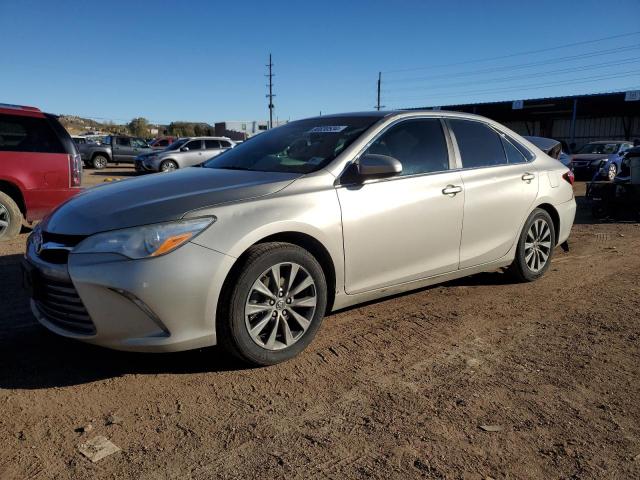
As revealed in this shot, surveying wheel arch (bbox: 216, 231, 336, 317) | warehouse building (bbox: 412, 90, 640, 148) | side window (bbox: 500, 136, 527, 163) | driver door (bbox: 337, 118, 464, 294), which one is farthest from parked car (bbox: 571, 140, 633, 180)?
wheel arch (bbox: 216, 231, 336, 317)

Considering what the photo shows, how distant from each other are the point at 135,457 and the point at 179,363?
1009mm

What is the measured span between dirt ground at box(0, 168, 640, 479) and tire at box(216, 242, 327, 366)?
15cm

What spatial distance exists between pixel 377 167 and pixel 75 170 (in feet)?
17.3

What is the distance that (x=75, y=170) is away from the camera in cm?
729

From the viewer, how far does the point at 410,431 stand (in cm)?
261

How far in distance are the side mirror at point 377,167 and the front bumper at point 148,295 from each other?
116cm

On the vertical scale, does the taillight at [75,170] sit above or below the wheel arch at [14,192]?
above

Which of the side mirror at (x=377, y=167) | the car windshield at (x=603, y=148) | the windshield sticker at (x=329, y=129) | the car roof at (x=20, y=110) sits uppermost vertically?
the car roof at (x=20, y=110)

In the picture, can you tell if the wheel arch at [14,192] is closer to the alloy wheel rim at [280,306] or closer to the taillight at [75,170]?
the taillight at [75,170]

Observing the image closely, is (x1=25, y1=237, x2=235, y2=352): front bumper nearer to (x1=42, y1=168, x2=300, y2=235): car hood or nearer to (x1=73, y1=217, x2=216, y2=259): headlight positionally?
(x1=73, y1=217, x2=216, y2=259): headlight

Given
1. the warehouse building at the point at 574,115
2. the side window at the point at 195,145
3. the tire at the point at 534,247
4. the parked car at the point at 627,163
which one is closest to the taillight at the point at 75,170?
the tire at the point at 534,247

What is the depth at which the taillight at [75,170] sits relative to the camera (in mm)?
7227

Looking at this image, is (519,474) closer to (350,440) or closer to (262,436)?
(350,440)

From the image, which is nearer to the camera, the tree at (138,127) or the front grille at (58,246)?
the front grille at (58,246)
